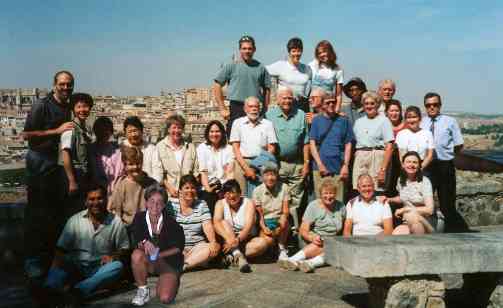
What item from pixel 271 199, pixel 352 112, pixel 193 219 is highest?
pixel 352 112

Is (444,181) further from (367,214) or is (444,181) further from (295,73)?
(295,73)

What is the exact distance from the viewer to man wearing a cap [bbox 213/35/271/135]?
6.47 metres

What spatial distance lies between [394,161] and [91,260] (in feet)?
12.3

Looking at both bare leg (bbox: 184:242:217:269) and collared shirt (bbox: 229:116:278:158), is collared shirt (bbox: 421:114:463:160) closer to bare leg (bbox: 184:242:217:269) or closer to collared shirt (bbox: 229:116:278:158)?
collared shirt (bbox: 229:116:278:158)

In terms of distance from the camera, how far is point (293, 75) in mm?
6512

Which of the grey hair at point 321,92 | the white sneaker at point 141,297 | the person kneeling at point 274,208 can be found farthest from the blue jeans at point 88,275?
the grey hair at point 321,92

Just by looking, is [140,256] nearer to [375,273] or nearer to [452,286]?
[375,273]

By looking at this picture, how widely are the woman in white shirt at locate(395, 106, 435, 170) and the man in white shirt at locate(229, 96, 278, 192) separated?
1.58m

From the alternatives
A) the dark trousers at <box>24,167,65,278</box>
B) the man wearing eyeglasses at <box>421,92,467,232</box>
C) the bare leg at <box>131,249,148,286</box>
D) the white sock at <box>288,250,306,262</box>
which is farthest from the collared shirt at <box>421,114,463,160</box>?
the dark trousers at <box>24,167,65,278</box>

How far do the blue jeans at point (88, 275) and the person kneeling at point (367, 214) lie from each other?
2.53 meters

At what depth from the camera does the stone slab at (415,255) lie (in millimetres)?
3891

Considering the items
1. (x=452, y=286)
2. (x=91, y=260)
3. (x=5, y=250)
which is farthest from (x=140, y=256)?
(x=452, y=286)

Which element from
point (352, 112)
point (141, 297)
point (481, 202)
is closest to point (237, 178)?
point (352, 112)

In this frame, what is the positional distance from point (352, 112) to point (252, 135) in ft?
4.51
